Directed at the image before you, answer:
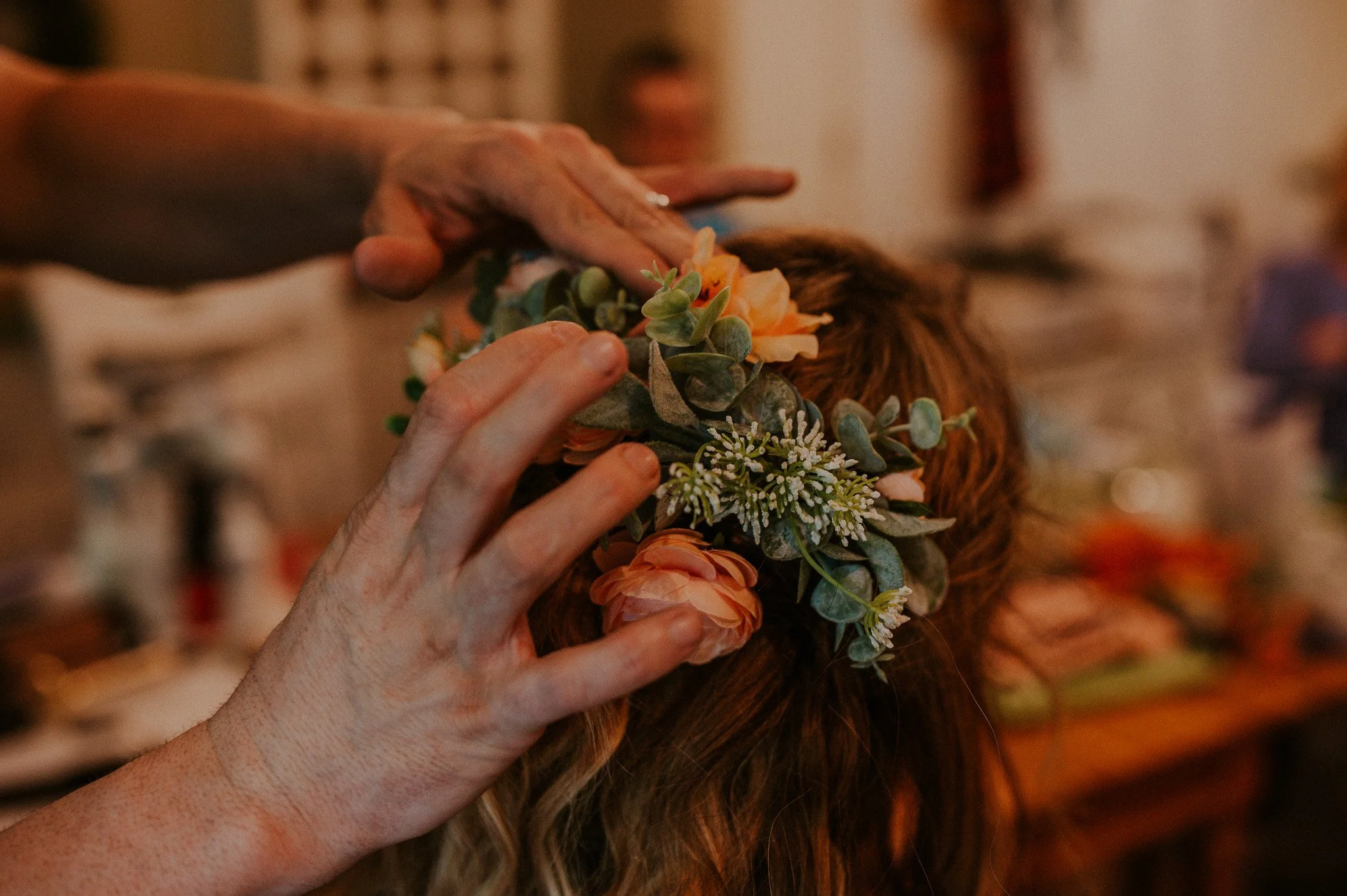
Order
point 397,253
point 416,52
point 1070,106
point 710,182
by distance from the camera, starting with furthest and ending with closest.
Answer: point 1070,106 → point 416,52 → point 710,182 → point 397,253

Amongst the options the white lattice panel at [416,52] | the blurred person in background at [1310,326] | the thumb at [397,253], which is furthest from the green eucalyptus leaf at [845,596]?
the white lattice panel at [416,52]

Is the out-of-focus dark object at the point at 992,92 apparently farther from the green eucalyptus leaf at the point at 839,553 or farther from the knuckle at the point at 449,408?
the knuckle at the point at 449,408

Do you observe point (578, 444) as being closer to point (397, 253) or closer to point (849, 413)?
point (849, 413)

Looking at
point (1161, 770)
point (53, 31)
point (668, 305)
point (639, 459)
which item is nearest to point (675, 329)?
point (668, 305)

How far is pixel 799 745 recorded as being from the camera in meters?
0.76

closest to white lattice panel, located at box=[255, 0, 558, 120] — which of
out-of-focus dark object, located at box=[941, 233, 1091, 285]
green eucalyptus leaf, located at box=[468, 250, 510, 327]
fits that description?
out-of-focus dark object, located at box=[941, 233, 1091, 285]

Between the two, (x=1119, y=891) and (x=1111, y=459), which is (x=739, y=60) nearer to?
(x=1111, y=459)

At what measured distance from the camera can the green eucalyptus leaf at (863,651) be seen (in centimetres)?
69

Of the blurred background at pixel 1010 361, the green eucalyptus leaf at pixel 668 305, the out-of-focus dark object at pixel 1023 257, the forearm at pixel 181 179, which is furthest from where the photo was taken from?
the out-of-focus dark object at pixel 1023 257

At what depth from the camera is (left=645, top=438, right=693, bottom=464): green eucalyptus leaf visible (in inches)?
26.8

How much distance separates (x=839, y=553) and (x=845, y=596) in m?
0.03

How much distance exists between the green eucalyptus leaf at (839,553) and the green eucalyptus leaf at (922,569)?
5 centimetres

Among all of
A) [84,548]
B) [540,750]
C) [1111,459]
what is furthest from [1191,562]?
[84,548]

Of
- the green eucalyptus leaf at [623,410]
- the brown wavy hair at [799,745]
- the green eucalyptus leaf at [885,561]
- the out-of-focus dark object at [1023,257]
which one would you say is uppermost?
the green eucalyptus leaf at [623,410]
